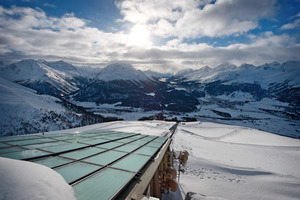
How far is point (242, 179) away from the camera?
1530 cm

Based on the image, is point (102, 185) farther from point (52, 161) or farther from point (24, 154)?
point (24, 154)

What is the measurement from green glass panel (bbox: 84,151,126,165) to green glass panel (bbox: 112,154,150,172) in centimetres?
43

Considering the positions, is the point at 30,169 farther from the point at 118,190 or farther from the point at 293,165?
the point at 293,165

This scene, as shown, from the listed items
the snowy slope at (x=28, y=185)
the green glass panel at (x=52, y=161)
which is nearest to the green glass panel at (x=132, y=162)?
the green glass panel at (x=52, y=161)

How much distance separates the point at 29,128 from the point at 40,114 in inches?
426

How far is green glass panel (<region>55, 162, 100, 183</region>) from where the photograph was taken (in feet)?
15.2

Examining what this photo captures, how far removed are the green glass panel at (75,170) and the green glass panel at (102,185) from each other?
412 mm

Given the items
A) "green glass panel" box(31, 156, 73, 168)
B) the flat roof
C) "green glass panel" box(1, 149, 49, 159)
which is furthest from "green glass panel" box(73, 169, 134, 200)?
"green glass panel" box(1, 149, 49, 159)

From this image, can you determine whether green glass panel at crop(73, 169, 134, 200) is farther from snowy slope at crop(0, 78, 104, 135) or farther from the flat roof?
snowy slope at crop(0, 78, 104, 135)

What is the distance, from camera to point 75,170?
5102 mm

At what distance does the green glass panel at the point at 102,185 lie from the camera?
3.90 m

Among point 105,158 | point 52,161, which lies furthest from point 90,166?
point 52,161

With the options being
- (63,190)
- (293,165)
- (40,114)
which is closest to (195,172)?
(63,190)

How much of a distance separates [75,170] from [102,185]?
1.46m
